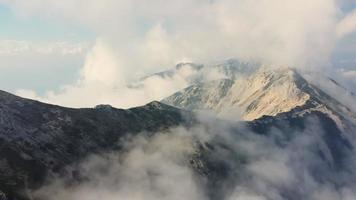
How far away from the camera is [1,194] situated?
647ft
